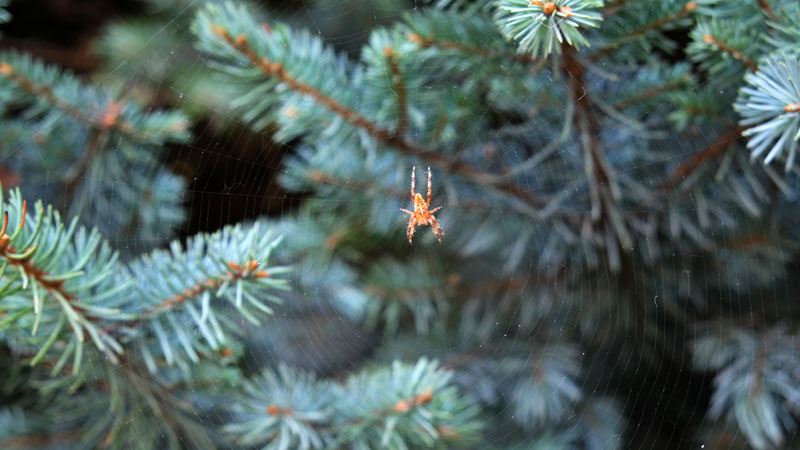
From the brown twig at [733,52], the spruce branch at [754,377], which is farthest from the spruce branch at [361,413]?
the brown twig at [733,52]

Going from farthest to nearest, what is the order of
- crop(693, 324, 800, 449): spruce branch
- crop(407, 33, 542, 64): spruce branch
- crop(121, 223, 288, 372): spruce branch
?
crop(693, 324, 800, 449): spruce branch
crop(407, 33, 542, 64): spruce branch
crop(121, 223, 288, 372): spruce branch

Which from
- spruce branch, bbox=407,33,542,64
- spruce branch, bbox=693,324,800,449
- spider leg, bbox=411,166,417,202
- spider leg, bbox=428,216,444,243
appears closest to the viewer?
spruce branch, bbox=407,33,542,64

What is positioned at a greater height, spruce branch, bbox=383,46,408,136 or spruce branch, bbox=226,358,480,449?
spruce branch, bbox=383,46,408,136

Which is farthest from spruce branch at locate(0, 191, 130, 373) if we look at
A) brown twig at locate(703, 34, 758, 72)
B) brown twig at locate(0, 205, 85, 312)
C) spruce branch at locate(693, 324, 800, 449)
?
spruce branch at locate(693, 324, 800, 449)

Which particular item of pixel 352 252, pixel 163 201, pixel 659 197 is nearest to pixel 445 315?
pixel 352 252

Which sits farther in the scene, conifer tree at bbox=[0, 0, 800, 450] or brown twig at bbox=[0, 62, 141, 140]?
brown twig at bbox=[0, 62, 141, 140]

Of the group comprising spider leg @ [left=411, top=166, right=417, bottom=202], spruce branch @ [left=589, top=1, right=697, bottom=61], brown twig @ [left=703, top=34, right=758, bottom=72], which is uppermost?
spruce branch @ [left=589, top=1, right=697, bottom=61]

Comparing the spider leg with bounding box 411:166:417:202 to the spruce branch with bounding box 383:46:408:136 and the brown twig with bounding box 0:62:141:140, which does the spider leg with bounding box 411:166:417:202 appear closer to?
the spruce branch with bounding box 383:46:408:136
